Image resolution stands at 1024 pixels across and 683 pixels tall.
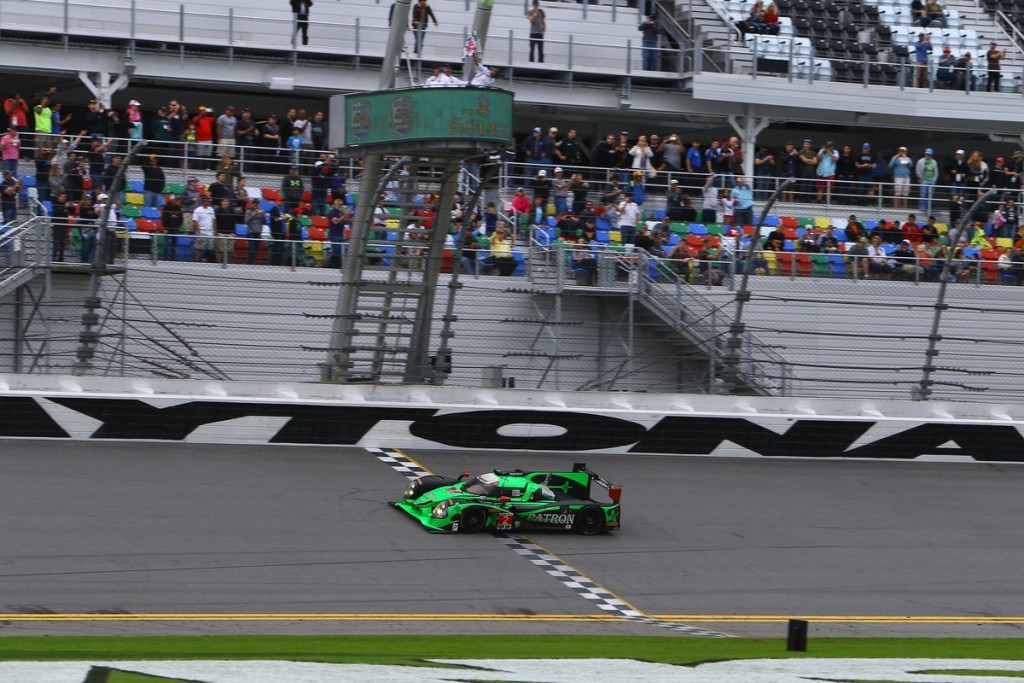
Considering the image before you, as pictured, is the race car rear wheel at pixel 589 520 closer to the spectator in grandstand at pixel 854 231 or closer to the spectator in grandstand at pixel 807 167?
the spectator in grandstand at pixel 854 231

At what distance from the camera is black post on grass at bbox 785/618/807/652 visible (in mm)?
10680

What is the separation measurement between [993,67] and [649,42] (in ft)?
20.6

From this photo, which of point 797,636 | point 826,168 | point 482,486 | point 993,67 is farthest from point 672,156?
point 797,636

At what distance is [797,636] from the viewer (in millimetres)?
10711

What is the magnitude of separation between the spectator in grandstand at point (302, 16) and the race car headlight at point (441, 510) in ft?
43.1

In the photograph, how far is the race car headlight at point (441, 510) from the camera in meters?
14.2

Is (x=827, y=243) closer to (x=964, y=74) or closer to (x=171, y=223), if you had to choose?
(x=964, y=74)

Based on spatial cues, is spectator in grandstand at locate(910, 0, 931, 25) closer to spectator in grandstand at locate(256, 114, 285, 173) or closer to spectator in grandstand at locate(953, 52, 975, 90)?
spectator in grandstand at locate(953, 52, 975, 90)

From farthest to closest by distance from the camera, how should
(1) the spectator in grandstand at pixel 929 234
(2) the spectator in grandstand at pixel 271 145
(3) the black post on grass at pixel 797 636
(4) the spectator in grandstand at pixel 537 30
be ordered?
(4) the spectator in grandstand at pixel 537 30 < (1) the spectator in grandstand at pixel 929 234 < (2) the spectator in grandstand at pixel 271 145 < (3) the black post on grass at pixel 797 636

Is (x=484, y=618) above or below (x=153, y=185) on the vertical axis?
below

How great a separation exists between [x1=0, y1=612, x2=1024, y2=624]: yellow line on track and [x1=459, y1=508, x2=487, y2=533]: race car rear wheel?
2245 millimetres

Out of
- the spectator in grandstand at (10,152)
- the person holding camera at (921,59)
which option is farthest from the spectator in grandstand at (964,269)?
the spectator in grandstand at (10,152)

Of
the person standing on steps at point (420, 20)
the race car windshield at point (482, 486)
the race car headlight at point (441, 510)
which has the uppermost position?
the person standing on steps at point (420, 20)

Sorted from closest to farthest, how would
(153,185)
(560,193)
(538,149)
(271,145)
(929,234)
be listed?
1. (153,185)
2. (560,193)
3. (271,145)
4. (929,234)
5. (538,149)
